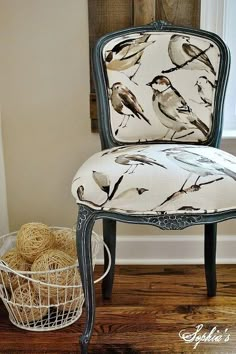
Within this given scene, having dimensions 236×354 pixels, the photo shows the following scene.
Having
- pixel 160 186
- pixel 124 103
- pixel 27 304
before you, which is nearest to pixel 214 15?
pixel 124 103

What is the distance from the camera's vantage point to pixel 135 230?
6.41ft

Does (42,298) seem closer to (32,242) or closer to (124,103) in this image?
(32,242)

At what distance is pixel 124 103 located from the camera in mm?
1588

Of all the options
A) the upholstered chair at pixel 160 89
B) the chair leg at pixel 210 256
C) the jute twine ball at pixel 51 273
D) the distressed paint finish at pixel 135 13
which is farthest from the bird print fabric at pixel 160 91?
the jute twine ball at pixel 51 273

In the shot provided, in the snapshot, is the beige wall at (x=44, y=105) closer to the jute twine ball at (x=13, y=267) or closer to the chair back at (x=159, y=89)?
the chair back at (x=159, y=89)

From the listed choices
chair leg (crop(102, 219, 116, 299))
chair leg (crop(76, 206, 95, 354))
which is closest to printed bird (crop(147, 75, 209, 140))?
chair leg (crop(102, 219, 116, 299))

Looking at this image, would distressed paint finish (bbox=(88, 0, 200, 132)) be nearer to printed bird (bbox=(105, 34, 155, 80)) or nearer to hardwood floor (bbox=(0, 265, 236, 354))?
printed bird (bbox=(105, 34, 155, 80))

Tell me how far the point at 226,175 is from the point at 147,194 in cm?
→ 21

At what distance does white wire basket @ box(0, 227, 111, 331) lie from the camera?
149 cm

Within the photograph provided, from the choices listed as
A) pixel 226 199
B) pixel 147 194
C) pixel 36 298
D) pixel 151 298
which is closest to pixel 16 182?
pixel 36 298

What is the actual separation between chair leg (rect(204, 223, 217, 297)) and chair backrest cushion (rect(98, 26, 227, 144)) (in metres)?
0.30

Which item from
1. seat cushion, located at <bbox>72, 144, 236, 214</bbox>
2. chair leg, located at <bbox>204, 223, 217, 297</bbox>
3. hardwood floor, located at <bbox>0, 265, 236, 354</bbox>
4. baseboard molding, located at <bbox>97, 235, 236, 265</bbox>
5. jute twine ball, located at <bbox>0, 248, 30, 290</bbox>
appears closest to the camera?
seat cushion, located at <bbox>72, 144, 236, 214</bbox>

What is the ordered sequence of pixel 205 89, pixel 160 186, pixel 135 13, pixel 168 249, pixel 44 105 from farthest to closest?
pixel 168 249, pixel 44 105, pixel 135 13, pixel 205 89, pixel 160 186

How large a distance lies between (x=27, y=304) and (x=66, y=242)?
0.82 ft
